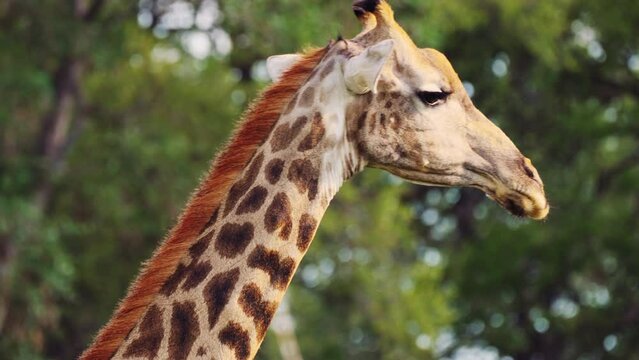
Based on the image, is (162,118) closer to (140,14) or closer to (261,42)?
(140,14)

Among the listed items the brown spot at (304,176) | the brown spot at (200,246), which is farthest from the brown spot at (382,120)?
the brown spot at (200,246)

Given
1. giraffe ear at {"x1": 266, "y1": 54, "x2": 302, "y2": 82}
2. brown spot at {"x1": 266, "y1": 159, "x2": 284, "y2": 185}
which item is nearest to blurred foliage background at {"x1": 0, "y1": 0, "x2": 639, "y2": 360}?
giraffe ear at {"x1": 266, "y1": 54, "x2": 302, "y2": 82}

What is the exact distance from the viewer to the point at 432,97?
6.98 meters

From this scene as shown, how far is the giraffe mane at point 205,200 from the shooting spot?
6535mm

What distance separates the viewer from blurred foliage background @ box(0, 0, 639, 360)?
23484 millimetres

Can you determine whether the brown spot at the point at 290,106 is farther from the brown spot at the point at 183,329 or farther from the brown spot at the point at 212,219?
the brown spot at the point at 183,329

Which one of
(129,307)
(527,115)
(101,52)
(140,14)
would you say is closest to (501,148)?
(129,307)

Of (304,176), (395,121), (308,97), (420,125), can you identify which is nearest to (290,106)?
(308,97)

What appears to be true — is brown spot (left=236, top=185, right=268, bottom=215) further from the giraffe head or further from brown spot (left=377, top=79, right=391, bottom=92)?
brown spot (left=377, top=79, right=391, bottom=92)

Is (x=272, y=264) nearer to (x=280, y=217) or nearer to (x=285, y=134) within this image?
(x=280, y=217)

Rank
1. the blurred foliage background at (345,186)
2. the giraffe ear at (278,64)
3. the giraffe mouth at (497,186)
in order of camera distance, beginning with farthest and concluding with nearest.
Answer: the blurred foliage background at (345,186)
the giraffe ear at (278,64)
the giraffe mouth at (497,186)

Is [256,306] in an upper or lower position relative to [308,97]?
lower

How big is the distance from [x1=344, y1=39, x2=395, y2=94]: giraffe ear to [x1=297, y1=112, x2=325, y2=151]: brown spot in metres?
0.18

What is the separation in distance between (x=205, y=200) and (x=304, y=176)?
39cm
